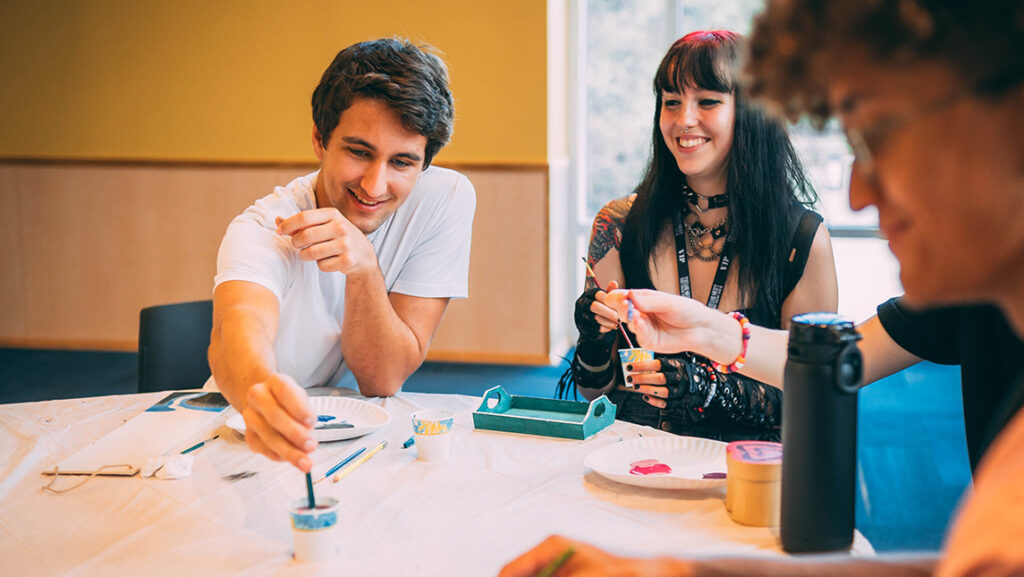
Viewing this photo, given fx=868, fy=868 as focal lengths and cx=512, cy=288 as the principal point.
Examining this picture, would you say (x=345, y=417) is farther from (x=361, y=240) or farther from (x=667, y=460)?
(x=667, y=460)

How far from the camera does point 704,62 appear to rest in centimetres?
220

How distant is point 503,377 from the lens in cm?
477

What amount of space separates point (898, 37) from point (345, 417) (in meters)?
1.40

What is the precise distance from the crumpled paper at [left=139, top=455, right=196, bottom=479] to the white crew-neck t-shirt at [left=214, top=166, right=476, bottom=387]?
43 centimetres

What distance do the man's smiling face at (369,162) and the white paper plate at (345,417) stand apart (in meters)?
0.49

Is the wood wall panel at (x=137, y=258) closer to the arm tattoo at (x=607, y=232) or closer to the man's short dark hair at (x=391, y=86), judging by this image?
the arm tattoo at (x=607, y=232)

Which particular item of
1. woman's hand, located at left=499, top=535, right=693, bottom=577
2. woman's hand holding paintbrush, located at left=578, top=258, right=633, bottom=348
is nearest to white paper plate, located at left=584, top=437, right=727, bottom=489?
woman's hand holding paintbrush, located at left=578, top=258, right=633, bottom=348

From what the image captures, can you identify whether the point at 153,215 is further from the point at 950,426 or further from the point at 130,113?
the point at 950,426

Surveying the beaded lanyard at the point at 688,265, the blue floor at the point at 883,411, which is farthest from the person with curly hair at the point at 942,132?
the blue floor at the point at 883,411

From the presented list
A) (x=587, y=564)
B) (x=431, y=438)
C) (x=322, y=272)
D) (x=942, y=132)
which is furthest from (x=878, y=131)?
(x=322, y=272)

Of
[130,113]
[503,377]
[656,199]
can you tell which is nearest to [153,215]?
[130,113]

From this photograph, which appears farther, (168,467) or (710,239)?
(710,239)

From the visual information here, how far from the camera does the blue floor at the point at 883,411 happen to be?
2848 millimetres

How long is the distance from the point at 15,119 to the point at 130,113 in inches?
30.5
